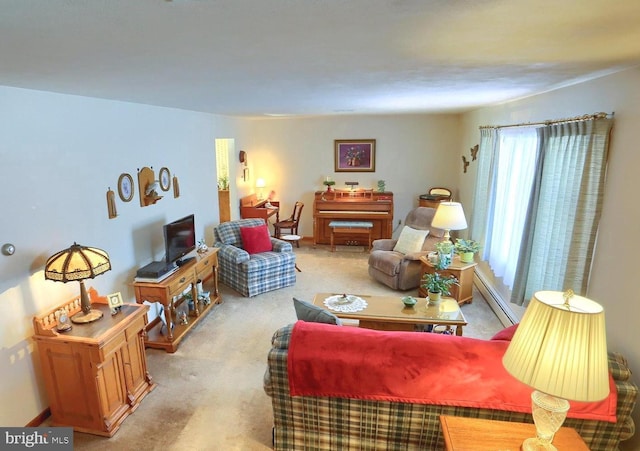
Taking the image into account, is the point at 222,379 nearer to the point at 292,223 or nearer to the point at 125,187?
the point at 125,187

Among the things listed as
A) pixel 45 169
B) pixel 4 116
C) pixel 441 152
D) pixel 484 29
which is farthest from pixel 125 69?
pixel 441 152

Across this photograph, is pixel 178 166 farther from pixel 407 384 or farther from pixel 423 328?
pixel 407 384

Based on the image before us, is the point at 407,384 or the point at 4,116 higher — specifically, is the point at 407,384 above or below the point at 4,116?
below

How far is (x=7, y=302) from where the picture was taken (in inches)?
93.1

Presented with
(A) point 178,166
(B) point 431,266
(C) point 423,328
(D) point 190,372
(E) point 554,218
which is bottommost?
(D) point 190,372

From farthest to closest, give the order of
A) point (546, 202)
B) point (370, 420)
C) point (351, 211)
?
point (351, 211)
point (546, 202)
point (370, 420)

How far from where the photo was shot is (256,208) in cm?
645

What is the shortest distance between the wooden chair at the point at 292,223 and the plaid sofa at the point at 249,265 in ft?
4.41

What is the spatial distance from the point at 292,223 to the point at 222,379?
12.7ft

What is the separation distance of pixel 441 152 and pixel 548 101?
360 cm

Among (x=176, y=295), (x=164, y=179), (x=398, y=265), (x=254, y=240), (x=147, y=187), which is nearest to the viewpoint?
(x=176, y=295)

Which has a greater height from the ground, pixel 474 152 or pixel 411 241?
pixel 474 152

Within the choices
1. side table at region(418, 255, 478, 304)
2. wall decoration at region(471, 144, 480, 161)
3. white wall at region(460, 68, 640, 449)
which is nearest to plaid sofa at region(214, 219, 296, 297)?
side table at region(418, 255, 478, 304)

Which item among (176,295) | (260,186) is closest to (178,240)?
(176,295)
